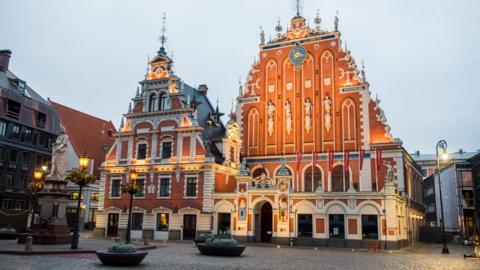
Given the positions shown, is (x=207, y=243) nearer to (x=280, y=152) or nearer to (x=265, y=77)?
(x=280, y=152)

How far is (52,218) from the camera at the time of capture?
80.0 ft

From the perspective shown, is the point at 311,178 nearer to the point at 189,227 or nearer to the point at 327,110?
the point at 327,110

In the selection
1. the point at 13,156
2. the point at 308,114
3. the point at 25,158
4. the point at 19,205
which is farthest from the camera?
the point at 25,158

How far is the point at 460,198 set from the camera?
4984cm

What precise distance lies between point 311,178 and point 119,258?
2212 cm

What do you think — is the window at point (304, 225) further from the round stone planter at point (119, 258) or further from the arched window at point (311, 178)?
the round stone planter at point (119, 258)

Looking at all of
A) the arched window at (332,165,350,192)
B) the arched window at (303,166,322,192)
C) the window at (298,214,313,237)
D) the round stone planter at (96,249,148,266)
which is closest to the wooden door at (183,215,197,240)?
the window at (298,214,313,237)

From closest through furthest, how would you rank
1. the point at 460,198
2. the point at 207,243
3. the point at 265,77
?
1. the point at 207,243
2. the point at 265,77
3. the point at 460,198

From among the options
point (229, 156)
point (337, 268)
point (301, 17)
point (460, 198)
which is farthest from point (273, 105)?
point (460, 198)

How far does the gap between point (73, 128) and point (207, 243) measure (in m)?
38.6

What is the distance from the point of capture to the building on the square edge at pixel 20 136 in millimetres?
46922

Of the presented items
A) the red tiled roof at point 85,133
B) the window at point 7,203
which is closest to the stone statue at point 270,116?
the red tiled roof at point 85,133

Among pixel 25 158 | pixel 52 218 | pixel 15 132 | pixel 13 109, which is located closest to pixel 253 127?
pixel 52 218

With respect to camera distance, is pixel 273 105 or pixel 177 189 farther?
pixel 273 105
